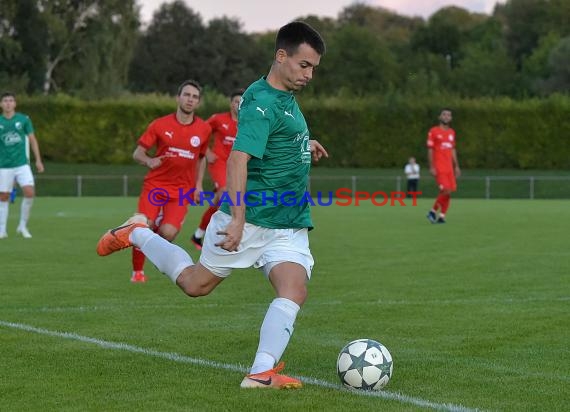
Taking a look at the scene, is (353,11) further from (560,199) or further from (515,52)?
(560,199)

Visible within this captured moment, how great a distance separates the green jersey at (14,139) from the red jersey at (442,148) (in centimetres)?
975

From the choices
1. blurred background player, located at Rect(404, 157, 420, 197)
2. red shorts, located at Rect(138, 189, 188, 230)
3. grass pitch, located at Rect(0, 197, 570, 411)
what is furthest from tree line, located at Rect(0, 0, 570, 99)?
red shorts, located at Rect(138, 189, 188, 230)

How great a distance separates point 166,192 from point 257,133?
589 cm

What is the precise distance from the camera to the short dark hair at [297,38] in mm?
5906

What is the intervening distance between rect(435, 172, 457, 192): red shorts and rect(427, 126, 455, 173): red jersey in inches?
3.7

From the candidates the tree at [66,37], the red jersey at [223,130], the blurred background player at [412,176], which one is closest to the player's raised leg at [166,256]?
the red jersey at [223,130]

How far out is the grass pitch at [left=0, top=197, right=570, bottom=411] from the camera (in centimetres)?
560

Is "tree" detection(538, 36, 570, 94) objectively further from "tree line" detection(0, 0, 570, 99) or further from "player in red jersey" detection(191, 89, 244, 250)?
"player in red jersey" detection(191, 89, 244, 250)

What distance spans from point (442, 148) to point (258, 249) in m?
17.8

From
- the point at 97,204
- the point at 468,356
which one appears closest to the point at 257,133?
the point at 468,356

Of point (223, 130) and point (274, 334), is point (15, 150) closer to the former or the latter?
point (223, 130)

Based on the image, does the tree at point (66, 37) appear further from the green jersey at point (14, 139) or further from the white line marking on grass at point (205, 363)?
the white line marking on grass at point (205, 363)

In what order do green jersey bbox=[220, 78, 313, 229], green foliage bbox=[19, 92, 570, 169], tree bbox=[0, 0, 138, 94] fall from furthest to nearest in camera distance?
tree bbox=[0, 0, 138, 94]
green foliage bbox=[19, 92, 570, 169]
green jersey bbox=[220, 78, 313, 229]

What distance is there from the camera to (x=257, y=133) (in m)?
5.82
